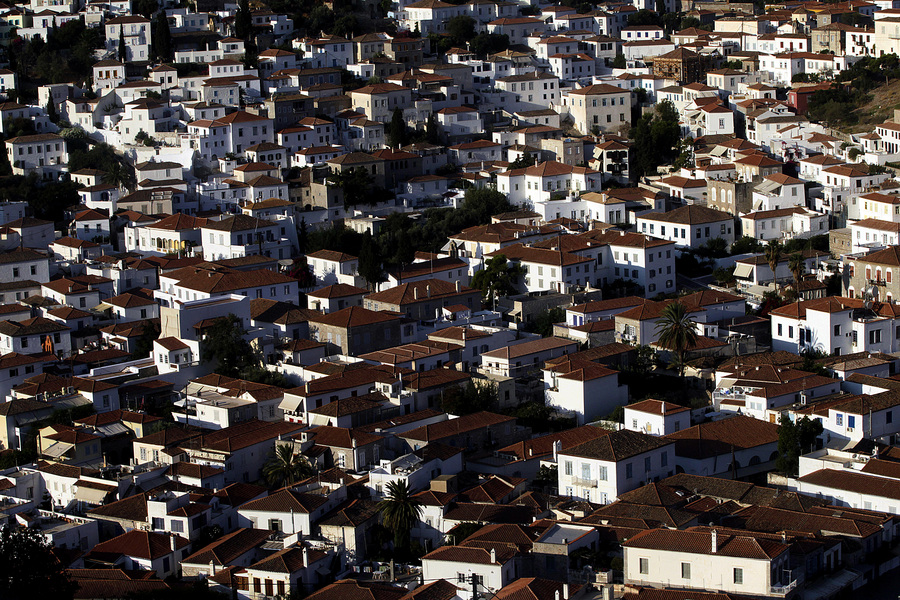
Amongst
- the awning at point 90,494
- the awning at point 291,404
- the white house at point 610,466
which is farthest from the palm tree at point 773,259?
the awning at point 90,494

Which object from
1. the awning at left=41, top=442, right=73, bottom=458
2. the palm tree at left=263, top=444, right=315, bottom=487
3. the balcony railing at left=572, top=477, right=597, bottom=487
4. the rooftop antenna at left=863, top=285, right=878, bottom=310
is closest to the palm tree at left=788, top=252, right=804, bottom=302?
the rooftop antenna at left=863, top=285, right=878, bottom=310

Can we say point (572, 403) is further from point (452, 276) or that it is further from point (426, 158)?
point (426, 158)

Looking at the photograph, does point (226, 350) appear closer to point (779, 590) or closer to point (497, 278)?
point (497, 278)

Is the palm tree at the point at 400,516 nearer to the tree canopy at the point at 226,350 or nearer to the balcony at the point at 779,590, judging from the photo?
the balcony at the point at 779,590

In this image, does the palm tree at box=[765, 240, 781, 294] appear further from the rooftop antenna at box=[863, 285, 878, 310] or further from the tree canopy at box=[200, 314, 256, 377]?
the tree canopy at box=[200, 314, 256, 377]

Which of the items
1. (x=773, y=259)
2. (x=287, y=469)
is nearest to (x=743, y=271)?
(x=773, y=259)

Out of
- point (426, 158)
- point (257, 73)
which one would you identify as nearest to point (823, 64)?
point (426, 158)
